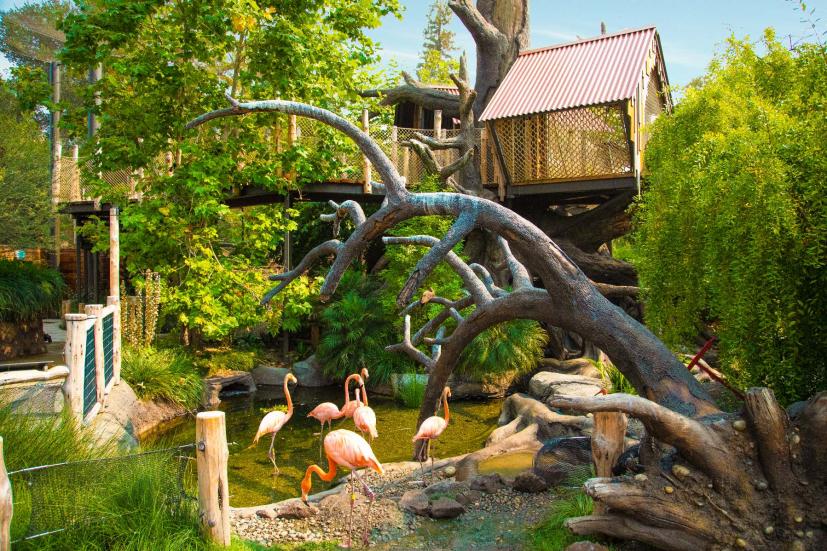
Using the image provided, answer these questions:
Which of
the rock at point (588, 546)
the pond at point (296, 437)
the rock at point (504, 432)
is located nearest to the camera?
the rock at point (588, 546)

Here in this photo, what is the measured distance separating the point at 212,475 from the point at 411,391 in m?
6.70

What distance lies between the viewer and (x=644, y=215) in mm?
5754

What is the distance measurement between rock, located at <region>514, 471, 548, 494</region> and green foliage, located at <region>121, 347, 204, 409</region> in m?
5.92

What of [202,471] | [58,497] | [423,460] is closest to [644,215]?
[423,460]

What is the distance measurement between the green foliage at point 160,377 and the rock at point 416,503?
524 cm

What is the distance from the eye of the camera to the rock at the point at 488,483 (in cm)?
582

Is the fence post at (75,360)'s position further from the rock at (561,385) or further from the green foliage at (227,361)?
the rock at (561,385)

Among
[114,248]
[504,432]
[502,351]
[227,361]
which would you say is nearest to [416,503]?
[504,432]

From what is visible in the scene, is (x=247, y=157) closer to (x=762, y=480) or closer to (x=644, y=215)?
(x=644, y=215)

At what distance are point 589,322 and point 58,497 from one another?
348 cm

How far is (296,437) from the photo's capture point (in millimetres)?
9031

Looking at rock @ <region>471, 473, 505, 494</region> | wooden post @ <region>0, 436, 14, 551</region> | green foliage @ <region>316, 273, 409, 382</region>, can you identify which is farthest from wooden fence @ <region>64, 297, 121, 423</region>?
green foliage @ <region>316, 273, 409, 382</region>

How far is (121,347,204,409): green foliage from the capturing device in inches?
376

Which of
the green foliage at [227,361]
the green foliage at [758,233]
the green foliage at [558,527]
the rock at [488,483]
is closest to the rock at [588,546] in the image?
the green foliage at [558,527]
